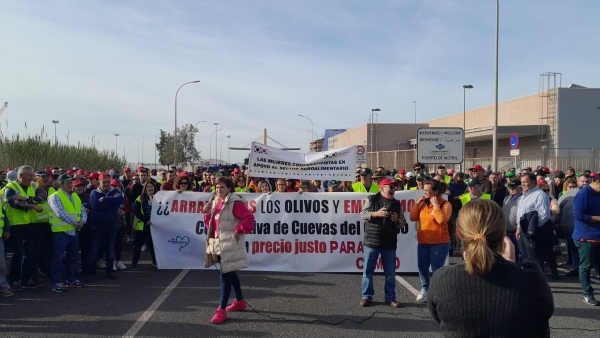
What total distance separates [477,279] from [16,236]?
775 centimetres

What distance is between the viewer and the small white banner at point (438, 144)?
14.1 metres

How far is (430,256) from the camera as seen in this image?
6977 millimetres

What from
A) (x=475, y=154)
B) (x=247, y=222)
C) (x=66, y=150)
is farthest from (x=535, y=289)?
(x=475, y=154)

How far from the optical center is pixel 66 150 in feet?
95.9

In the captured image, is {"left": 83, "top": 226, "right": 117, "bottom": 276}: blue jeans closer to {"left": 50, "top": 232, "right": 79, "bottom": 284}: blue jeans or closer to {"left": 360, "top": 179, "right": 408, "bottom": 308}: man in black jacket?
{"left": 50, "top": 232, "right": 79, "bottom": 284}: blue jeans

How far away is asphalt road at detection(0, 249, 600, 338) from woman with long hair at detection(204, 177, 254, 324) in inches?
16.8

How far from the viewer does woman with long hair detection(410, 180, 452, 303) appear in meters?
6.83

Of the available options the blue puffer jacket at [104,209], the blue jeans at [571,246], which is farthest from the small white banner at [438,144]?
the blue puffer jacket at [104,209]

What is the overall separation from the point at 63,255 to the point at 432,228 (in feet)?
18.5

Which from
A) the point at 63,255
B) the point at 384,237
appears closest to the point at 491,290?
the point at 384,237

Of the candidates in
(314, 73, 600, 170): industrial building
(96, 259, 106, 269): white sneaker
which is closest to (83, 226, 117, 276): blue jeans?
(96, 259, 106, 269): white sneaker

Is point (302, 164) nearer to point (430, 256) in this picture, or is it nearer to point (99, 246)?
point (430, 256)

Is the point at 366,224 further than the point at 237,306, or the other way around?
the point at 366,224

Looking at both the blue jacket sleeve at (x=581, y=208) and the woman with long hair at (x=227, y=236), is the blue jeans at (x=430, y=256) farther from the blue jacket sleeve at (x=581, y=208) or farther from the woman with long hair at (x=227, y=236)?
the woman with long hair at (x=227, y=236)
